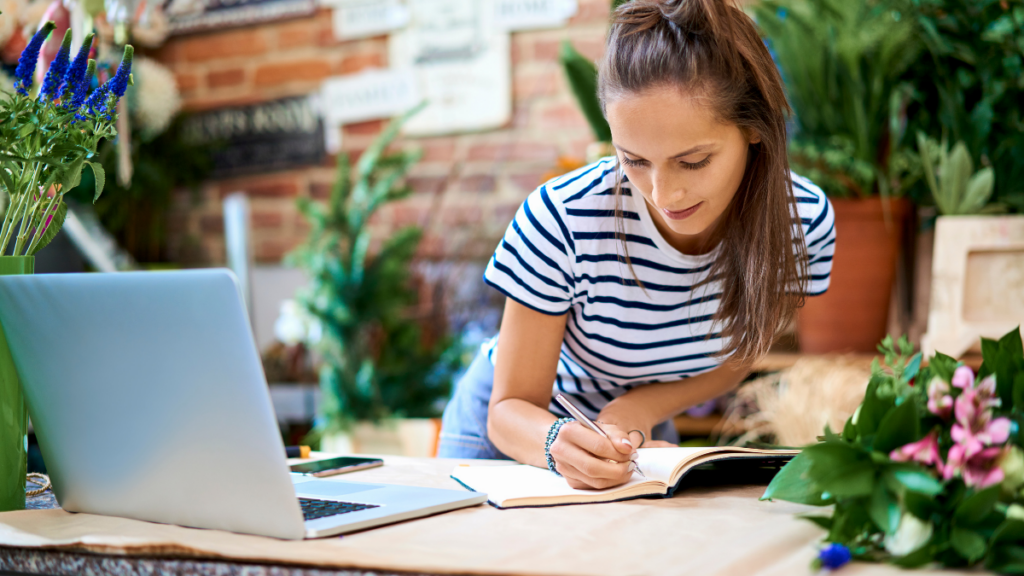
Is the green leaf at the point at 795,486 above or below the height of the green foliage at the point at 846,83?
below

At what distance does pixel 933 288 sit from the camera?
1499 millimetres

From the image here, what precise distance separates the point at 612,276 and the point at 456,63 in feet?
4.59

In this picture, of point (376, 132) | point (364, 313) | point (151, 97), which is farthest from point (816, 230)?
point (151, 97)

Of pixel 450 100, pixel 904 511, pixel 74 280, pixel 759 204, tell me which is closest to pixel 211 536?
pixel 74 280

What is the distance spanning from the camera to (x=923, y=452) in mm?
543

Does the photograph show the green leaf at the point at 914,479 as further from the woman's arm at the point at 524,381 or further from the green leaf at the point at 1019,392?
the woman's arm at the point at 524,381

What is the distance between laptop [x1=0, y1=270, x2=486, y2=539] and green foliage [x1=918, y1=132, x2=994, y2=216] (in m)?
1.14

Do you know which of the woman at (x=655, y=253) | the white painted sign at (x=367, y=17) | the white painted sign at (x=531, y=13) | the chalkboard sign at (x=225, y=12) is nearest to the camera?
the woman at (x=655, y=253)

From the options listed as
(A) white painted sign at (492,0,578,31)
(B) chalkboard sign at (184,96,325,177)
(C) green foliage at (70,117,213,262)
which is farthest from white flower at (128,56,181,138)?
(A) white painted sign at (492,0,578,31)

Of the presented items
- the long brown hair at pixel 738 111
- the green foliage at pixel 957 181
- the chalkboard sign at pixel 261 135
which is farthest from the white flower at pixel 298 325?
the green foliage at pixel 957 181

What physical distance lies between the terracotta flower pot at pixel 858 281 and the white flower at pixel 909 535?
1.17 m

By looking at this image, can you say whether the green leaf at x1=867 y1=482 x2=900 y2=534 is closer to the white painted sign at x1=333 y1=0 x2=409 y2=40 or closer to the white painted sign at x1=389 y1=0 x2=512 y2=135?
the white painted sign at x1=389 y1=0 x2=512 y2=135

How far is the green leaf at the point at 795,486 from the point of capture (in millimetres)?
637

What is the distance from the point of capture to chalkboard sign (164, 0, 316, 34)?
244 centimetres
